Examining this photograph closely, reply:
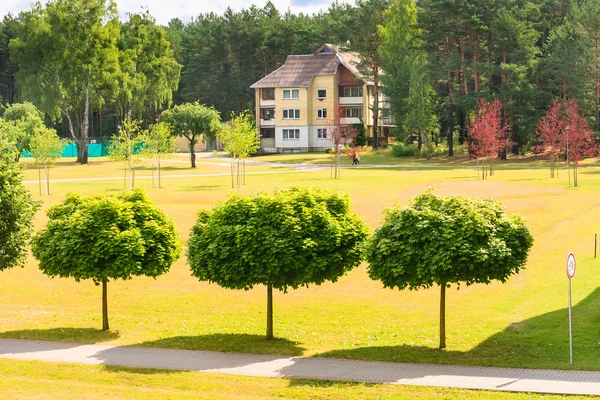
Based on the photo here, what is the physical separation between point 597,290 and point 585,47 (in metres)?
70.8

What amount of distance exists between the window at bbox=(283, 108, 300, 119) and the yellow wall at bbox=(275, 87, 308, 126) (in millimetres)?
395

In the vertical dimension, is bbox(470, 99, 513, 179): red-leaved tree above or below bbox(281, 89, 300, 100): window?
below

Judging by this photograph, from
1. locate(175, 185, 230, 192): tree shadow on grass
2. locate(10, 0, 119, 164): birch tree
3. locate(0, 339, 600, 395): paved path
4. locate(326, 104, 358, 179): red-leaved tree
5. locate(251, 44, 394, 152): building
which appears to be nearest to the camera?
locate(0, 339, 600, 395): paved path

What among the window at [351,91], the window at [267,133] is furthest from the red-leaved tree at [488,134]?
the window at [267,133]

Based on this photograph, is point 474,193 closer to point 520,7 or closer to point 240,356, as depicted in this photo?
point 240,356

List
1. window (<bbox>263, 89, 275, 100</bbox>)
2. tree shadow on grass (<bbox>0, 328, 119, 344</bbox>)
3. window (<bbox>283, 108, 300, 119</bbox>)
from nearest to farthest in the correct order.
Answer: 1. tree shadow on grass (<bbox>0, 328, 119, 344</bbox>)
2. window (<bbox>283, 108, 300, 119</bbox>)
3. window (<bbox>263, 89, 275, 100</bbox>)

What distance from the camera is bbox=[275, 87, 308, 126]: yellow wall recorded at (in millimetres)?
121000

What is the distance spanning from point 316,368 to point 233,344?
3.83 m

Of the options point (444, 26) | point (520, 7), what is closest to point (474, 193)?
point (444, 26)

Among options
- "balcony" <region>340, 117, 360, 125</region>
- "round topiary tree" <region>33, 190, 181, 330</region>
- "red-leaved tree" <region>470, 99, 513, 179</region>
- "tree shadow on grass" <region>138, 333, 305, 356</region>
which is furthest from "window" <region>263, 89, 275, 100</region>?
"tree shadow on grass" <region>138, 333, 305, 356</region>

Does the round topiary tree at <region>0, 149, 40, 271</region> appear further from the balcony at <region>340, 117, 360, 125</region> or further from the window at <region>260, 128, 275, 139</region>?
the window at <region>260, 128, 275, 139</region>

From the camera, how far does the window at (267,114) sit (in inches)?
4899

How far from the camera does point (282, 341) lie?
23688 mm

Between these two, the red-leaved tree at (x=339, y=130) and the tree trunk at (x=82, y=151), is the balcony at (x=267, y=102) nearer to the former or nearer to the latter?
the red-leaved tree at (x=339, y=130)
